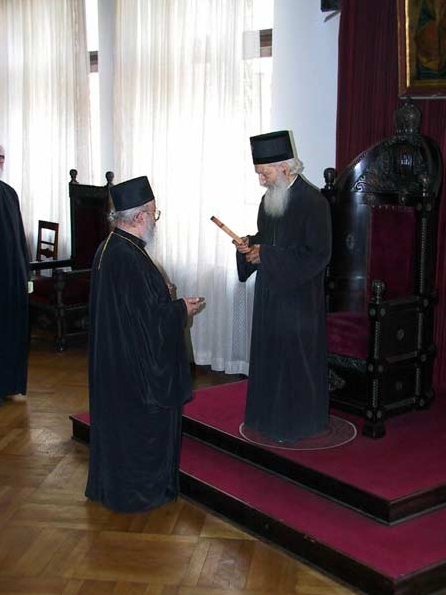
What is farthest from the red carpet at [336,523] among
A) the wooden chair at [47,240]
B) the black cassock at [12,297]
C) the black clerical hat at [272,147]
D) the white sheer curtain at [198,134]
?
the wooden chair at [47,240]

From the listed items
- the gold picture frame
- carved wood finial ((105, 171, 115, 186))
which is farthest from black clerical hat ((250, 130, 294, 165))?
carved wood finial ((105, 171, 115, 186))

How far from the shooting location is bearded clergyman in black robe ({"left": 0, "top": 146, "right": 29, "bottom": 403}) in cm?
528

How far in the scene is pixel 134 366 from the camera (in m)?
3.61

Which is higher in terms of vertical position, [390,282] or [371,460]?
[390,282]

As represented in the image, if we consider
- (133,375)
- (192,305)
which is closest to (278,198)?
(192,305)

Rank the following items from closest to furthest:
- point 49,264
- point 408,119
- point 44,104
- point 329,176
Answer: point 408,119 < point 329,176 < point 49,264 < point 44,104

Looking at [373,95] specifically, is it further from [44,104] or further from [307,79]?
[44,104]

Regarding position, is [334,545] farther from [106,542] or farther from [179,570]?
[106,542]

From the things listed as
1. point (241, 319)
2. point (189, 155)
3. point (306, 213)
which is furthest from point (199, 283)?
point (306, 213)

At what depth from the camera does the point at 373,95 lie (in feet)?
16.9

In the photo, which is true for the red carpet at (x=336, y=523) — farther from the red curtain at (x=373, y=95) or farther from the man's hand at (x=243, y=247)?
the red curtain at (x=373, y=95)

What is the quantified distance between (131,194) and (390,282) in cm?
185

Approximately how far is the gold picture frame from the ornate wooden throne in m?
0.15

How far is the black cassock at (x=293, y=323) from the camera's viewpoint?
392 cm
